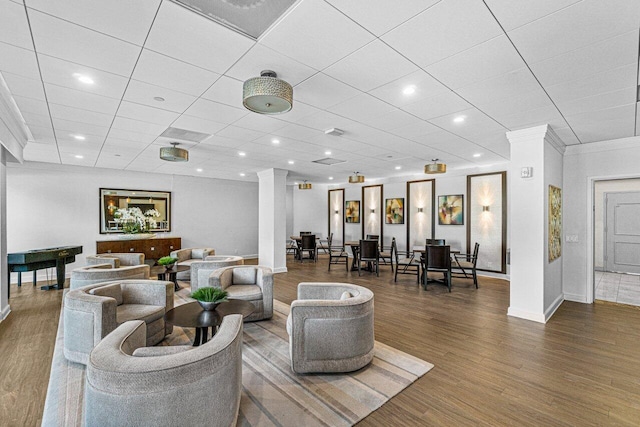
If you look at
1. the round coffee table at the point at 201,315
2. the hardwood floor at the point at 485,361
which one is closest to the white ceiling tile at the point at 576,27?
the hardwood floor at the point at 485,361

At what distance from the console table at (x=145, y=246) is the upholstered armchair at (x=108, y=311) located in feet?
15.8

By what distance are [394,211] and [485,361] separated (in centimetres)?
680

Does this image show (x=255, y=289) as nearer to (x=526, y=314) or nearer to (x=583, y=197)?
(x=526, y=314)

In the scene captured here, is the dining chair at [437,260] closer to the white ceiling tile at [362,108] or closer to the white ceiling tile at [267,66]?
the white ceiling tile at [362,108]

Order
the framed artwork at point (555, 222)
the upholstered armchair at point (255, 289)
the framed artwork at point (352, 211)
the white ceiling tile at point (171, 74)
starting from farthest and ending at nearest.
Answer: the framed artwork at point (352, 211) → the framed artwork at point (555, 222) → the upholstered armchair at point (255, 289) → the white ceiling tile at point (171, 74)

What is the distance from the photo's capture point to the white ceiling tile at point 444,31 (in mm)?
1883

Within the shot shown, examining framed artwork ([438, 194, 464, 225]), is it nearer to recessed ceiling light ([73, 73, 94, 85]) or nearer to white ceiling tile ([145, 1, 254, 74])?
white ceiling tile ([145, 1, 254, 74])

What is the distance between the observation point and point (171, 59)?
2473mm

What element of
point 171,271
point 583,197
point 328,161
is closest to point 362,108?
point 328,161

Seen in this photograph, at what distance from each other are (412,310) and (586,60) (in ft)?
12.3

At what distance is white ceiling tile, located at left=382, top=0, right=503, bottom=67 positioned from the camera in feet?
6.18

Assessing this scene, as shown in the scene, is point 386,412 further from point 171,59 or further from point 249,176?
point 249,176

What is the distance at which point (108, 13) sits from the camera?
190 cm

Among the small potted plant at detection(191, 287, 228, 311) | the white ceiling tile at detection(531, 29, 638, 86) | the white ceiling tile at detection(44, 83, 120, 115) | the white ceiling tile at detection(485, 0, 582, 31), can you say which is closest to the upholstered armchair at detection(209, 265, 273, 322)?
the small potted plant at detection(191, 287, 228, 311)
